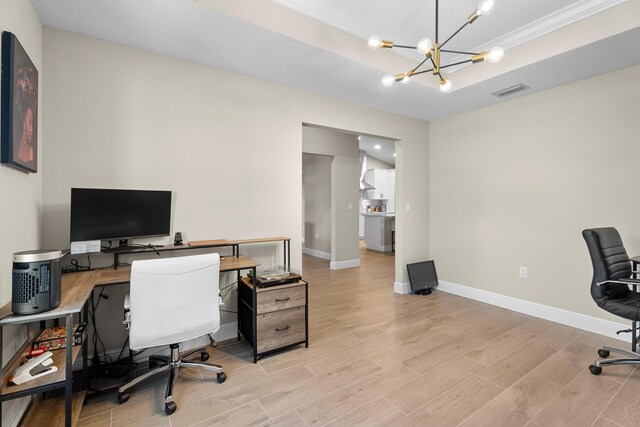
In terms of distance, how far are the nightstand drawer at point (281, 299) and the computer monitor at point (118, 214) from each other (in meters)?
0.97

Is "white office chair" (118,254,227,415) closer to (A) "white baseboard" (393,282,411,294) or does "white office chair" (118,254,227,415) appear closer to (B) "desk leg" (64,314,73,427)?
(B) "desk leg" (64,314,73,427)

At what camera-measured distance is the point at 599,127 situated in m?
2.91

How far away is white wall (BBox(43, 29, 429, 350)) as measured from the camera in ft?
7.12

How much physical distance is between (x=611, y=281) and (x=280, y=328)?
2.55 m

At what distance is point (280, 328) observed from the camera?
8.20ft

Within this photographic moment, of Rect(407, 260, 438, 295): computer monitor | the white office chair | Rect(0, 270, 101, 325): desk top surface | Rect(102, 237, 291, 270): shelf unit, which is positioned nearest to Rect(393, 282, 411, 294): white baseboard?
Rect(407, 260, 438, 295): computer monitor

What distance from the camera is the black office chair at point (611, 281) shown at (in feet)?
7.10

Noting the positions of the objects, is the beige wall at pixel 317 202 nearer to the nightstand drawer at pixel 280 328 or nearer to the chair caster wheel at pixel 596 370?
the nightstand drawer at pixel 280 328

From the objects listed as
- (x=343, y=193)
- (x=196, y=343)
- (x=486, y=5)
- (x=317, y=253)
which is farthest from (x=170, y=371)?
(x=317, y=253)

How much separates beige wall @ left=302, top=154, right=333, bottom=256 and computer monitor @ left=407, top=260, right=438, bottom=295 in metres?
2.51

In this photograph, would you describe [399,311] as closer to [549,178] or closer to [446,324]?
[446,324]

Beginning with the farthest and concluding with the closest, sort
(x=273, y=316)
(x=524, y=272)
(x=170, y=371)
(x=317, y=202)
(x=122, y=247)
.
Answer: (x=317, y=202), (x=524, y=272), (x=273, y=316), (x=122, y=247), (x=170, y=371)

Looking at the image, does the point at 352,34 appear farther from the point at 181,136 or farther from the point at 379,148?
the point at 379,148

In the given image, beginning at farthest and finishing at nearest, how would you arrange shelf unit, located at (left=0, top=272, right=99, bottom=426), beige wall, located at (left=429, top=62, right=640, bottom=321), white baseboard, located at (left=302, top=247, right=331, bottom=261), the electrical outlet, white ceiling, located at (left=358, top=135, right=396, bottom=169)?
1. white ceiling, located at (left=358, top=135, right=396, bottom=169)
2. white baseboard, located at (left=302, top=247, right=331, bottom=261)
3. the electrical outlet
4. beige wall, located at (left=429, top=62, right=640, bottom=321)
5. shelf unit, located at (left=0, top=272, right=99, bottom=426)
